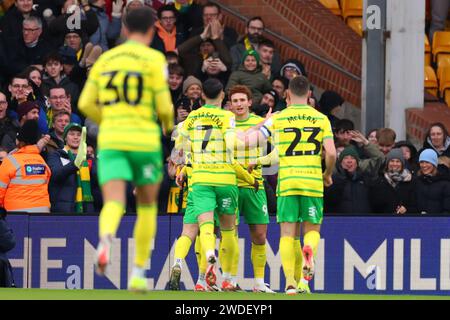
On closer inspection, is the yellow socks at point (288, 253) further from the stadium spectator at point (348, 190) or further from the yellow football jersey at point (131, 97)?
the yellow football jersey at point (131, 97)

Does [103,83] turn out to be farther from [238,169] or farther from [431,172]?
[431,172]

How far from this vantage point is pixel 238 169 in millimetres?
17141

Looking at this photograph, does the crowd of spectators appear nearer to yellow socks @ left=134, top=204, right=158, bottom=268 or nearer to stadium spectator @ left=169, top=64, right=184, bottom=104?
stadium spectator @ left=169, top=64, right=184, bottom=104

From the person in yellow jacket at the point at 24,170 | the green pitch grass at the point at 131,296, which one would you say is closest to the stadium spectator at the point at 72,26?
the person in yellow jacket at the point at 24,170

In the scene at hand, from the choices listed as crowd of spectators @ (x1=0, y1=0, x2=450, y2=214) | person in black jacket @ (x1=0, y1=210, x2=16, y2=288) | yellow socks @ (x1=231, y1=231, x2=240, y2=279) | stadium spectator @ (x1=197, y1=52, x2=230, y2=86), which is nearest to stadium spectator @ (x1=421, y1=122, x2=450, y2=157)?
crowd of spectators @ (x1=0, y1=0, x2=450, y2=214)

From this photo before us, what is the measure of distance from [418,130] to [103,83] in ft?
34.8

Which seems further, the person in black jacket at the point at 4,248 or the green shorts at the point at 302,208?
the person in black jacket at the point at 4,248

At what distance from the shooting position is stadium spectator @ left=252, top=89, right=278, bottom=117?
2045cm

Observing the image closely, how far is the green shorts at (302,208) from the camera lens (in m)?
16.1

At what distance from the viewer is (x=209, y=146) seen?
1648 cm

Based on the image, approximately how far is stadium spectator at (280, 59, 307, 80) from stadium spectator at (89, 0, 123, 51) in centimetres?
243

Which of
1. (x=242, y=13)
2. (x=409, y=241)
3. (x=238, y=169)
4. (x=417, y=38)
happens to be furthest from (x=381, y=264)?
(x=242, y=13)

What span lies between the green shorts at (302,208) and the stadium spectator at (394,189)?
3.26 m

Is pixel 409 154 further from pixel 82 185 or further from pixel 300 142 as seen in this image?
pixel 300 142
